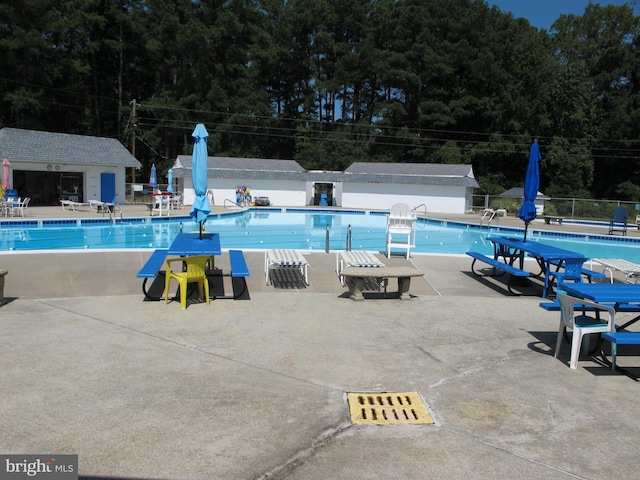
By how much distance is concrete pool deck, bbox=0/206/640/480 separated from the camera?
132 inches

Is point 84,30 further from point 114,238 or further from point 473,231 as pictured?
point 473,231

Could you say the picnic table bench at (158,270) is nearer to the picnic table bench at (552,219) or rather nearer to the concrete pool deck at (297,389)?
the concrete pool deck at (297,389)

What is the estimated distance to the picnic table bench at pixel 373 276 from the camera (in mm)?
7934

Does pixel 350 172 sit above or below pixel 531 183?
above

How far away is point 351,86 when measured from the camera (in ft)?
181

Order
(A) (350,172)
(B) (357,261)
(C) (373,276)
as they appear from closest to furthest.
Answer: (C) (373,276)
(B) (357,261)
(A) (350,172)

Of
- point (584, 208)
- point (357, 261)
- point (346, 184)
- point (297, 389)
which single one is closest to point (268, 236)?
point (357, 261)

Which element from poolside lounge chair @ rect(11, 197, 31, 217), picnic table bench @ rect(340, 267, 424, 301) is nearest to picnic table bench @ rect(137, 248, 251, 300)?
picnic table bench @ rect(340, 267, 424, 301)

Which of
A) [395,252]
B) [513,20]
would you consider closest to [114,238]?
[395,252]

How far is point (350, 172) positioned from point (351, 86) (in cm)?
1893

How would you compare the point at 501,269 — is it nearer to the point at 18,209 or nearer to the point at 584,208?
the point at 18,209

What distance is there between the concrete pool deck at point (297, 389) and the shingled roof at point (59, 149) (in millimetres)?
22060

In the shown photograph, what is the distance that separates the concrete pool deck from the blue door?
77.3ft

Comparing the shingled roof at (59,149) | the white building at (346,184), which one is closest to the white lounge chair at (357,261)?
the shingled roof at (59,149)
